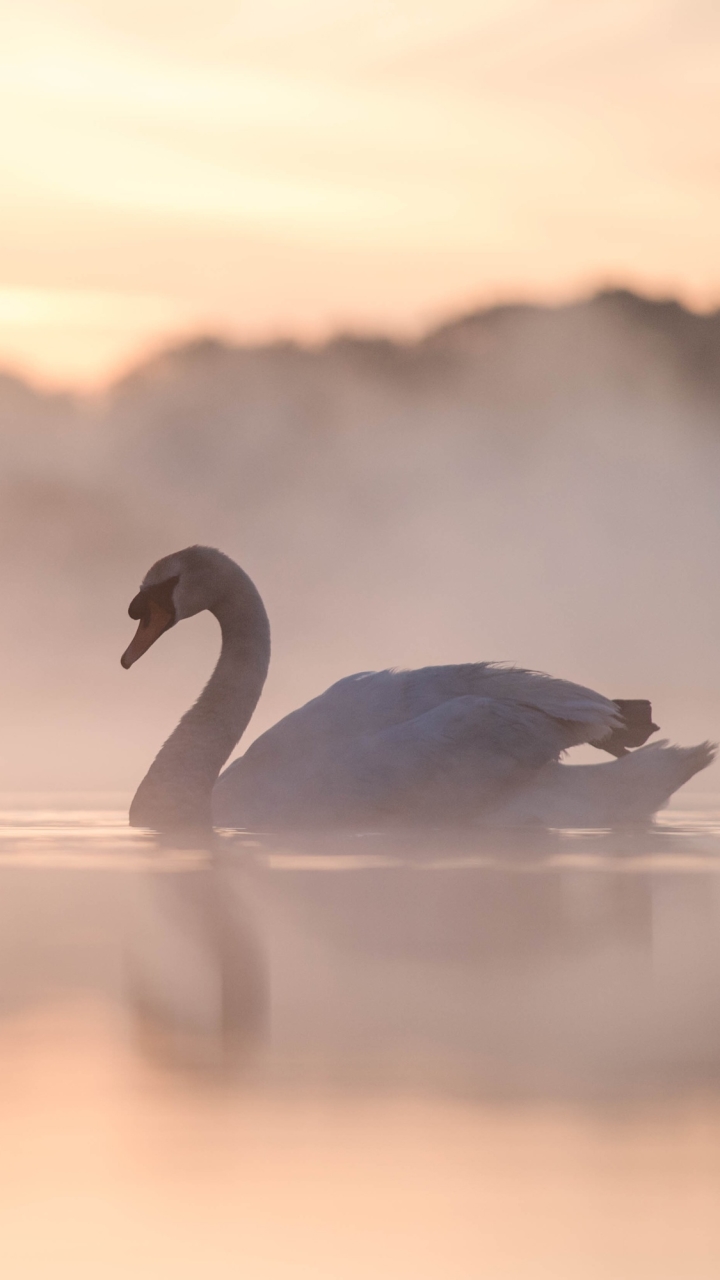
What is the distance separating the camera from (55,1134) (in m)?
2.91

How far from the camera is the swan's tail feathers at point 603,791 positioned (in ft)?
29.2

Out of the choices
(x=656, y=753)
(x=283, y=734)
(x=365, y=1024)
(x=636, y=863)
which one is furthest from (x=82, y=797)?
(x=365, y=1024)

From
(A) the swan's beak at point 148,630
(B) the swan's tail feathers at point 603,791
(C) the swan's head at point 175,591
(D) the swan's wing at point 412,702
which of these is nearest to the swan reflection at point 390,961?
(D) the swan's wing at point 412,702

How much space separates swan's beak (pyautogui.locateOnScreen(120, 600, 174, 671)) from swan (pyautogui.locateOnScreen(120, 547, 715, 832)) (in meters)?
0.01

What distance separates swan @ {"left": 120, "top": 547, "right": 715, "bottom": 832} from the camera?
8.35 m

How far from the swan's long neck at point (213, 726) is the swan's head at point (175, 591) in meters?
0.11

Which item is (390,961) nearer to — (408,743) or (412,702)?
(408,743)

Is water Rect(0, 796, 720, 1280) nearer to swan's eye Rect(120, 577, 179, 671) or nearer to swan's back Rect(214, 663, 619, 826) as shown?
swan's back Rect(214, 663, 619, 826)

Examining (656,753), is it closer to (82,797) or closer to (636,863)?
(636,863)

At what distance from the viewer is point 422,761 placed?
27.6ft

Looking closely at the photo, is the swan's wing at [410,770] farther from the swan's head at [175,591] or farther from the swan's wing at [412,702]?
the swan's head at [175,591]

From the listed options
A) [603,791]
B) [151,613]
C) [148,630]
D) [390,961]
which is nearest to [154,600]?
[151,613]

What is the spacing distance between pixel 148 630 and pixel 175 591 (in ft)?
1.06

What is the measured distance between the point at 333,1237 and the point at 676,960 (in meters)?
2.50
